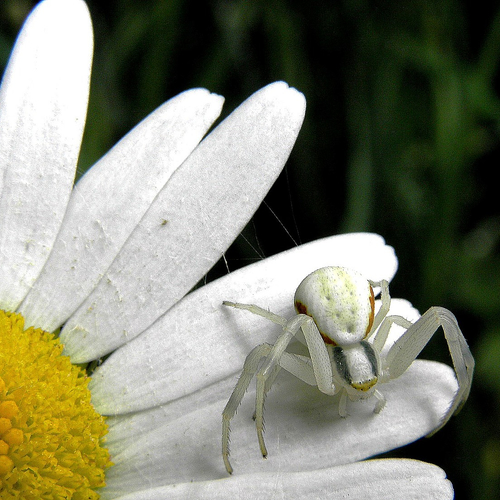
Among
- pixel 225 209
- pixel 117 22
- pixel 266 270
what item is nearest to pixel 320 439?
pixel 266 270

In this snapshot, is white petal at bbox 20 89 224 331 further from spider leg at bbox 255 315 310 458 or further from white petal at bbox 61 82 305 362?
spider leg at bbox 255 315 310 458

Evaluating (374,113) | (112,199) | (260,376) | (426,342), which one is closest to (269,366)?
(260,376)

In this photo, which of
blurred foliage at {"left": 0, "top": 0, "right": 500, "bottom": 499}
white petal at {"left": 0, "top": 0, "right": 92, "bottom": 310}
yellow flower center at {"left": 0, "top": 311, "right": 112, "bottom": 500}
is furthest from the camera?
blurred foliage at {"left": 0, "top": 0, "right": 500, "bottom": 499}

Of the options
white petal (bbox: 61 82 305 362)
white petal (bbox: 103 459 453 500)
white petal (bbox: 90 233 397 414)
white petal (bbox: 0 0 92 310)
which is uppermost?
white petal (bbox: 0 0 92 310)

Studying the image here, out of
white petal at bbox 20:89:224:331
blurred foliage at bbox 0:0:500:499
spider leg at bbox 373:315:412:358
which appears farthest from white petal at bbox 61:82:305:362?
blurred foliage at bbox 0:0:500:499

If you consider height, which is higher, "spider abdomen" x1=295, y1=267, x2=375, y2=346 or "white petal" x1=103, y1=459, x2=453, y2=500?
"spider abdomen" x1=295, y1=267, x2=375, y2=346

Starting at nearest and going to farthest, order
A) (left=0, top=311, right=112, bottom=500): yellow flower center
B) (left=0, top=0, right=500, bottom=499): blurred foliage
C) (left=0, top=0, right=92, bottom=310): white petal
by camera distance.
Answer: (left=0, top=311, right=112, bottom=500): yellow flower center, (left=0, top=0, right=92, bottom=310): white petal, (left=0, top=0, right=500, bottom=499): blurred foliage

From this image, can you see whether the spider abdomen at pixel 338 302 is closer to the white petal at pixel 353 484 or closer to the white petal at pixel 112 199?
the white petal at pixel 353 484

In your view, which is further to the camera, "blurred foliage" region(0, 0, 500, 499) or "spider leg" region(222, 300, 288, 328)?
"blurred foliage" region(0, 0, 500, 499)

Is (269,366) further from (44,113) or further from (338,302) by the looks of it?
(44,113)
